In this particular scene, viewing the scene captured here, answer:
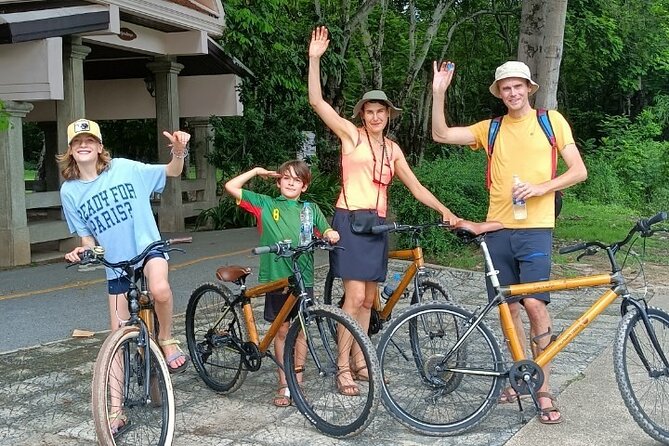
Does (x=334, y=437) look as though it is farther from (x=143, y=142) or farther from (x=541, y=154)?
(x=143, y=142)

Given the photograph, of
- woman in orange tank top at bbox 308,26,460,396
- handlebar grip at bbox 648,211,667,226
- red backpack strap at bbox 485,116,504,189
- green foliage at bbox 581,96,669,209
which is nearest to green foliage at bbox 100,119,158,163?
green foliage at bbox 581,96,669,209

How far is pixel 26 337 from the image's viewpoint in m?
6.57

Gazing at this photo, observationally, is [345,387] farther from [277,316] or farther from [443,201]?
[443,201]

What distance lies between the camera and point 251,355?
4.77 meters

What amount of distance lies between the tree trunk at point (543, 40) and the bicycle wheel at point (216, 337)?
282 inches

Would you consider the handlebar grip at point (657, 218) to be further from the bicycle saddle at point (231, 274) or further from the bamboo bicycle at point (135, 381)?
the bamboo bicycle at point (135, 381)

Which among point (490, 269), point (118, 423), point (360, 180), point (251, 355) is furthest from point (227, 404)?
point (490, 269)

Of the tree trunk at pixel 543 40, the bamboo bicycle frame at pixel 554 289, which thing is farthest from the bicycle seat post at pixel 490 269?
the tree trunk at pixel 543 40

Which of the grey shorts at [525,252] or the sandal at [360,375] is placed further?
the grey shorts at [525,252]

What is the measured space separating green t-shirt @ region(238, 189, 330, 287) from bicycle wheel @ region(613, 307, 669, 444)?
1781 mm

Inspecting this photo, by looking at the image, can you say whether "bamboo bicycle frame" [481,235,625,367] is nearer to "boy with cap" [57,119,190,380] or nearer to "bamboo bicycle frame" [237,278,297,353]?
"bamboo bicycle frame" [237,278,297,353]

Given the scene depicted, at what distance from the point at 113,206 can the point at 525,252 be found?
2.32 meters

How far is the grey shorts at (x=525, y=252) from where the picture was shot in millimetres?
4523

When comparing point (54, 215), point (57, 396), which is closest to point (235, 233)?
point (54, 215)
